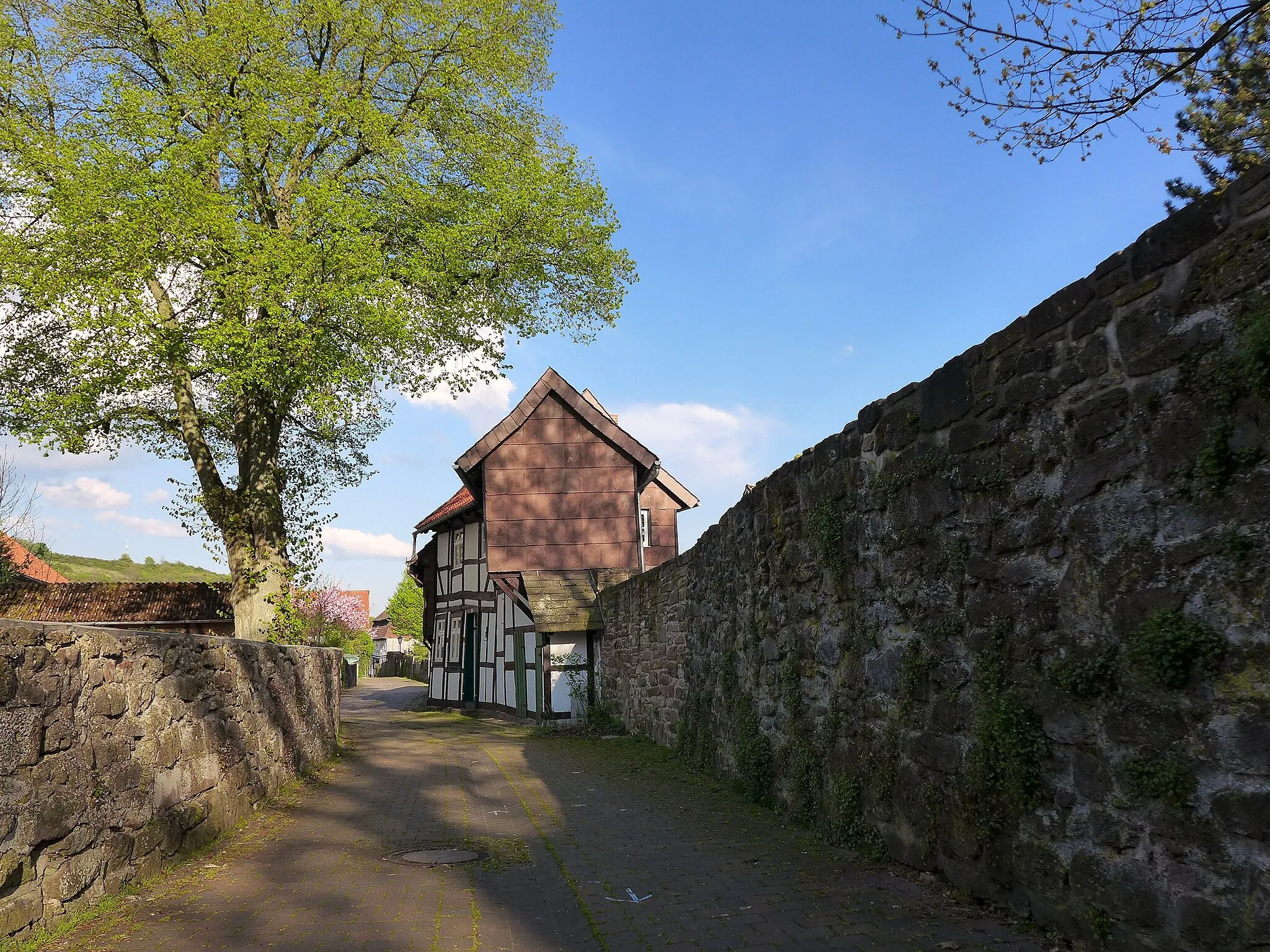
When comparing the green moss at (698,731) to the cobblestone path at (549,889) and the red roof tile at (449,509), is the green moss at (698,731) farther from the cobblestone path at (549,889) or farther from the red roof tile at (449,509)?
the red roof tile at (449,509)

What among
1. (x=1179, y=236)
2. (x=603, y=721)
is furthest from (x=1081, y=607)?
(x=603, y=721)

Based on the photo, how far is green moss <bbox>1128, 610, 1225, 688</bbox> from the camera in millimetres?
2996

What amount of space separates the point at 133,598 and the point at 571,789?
23554mm

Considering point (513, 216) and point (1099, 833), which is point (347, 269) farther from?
point (1099, 833)

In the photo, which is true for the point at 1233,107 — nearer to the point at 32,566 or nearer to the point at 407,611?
the point at 32,566

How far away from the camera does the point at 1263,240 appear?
2.91 meters

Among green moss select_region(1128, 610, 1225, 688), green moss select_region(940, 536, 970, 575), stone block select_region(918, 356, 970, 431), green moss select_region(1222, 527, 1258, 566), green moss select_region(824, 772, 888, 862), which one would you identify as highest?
Result: stone block select_region(918, 356, 970, 431)

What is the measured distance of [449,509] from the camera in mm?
24906

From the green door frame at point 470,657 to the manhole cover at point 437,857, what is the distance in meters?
16.9

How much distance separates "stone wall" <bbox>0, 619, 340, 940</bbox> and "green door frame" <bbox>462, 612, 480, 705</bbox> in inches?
618

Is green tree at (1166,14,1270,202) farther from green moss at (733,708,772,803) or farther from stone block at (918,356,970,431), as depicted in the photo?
green moss at (733,708,772,803)

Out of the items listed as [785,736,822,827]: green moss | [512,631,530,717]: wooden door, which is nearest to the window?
[512,631,530,717]: wooden door

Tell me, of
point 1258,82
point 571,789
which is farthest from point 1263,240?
point 571,789

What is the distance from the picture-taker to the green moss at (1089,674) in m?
3.45
